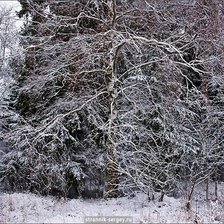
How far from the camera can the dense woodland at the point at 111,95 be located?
10.9 m

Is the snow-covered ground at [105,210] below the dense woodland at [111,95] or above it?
below

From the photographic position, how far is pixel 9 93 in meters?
15.9

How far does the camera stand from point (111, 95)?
11625mm

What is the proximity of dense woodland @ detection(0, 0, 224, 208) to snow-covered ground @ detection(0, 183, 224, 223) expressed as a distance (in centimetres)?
55

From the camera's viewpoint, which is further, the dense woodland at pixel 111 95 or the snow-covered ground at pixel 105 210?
the dense woodland at pixel 111 95

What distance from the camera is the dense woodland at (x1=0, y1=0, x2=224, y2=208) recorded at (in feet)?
35.8

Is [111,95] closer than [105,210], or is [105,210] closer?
[105,210]

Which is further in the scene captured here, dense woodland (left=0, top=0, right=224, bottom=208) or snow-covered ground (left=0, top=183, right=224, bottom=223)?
dense woodland (left=0, top=0, right=224, bottom=208)

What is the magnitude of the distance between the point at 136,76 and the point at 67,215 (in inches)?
234

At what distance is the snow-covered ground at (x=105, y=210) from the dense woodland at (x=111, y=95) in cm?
55

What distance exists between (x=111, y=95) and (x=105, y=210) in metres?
3.84

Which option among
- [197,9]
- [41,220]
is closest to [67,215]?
[41,220]

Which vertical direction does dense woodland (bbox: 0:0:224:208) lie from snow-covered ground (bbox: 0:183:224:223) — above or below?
above

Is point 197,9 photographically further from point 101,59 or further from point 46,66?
point 46,66
